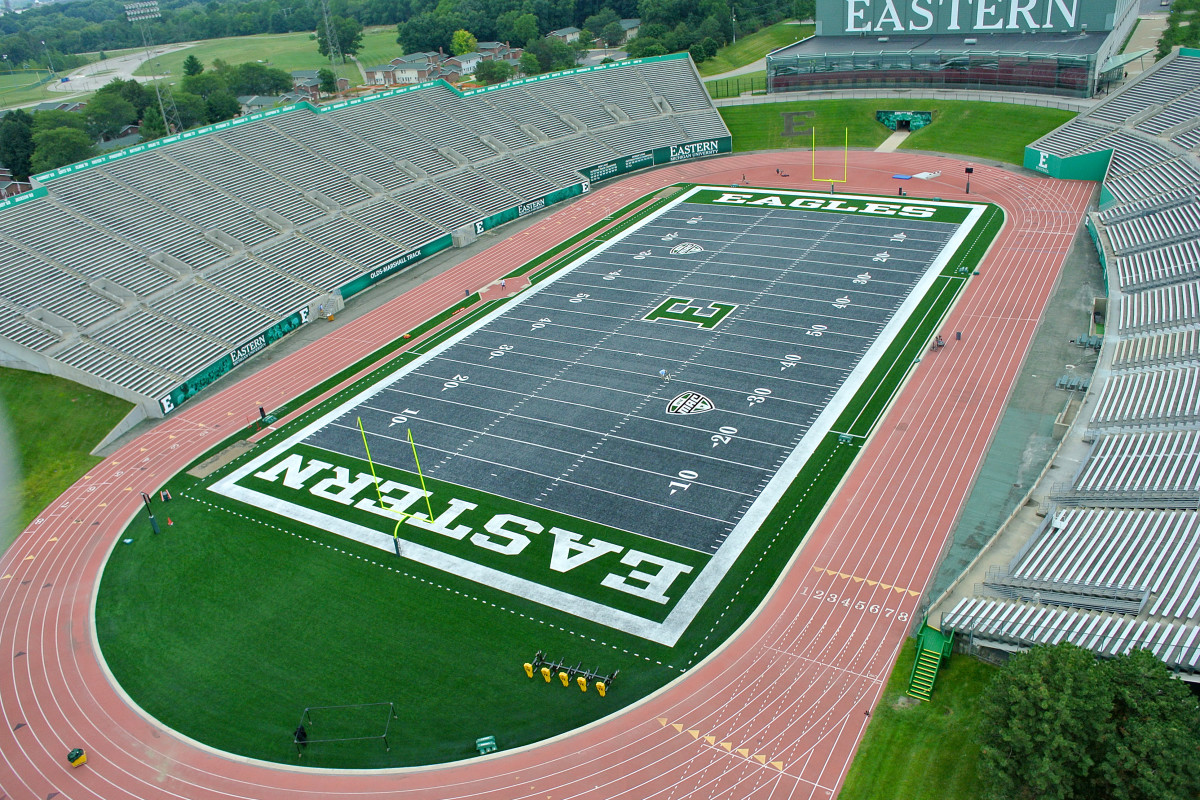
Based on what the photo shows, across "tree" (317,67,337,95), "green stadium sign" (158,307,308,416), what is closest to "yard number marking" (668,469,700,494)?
"green stadium sign" (158,307,308,416)

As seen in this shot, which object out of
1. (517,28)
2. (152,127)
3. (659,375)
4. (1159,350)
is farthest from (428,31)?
(1159,350)

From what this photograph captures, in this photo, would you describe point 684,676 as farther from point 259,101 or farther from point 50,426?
point 259,101

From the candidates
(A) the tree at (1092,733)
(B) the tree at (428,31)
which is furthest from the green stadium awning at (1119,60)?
(B) the tree at (428,31)

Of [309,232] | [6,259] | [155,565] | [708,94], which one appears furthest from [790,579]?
[708,94]

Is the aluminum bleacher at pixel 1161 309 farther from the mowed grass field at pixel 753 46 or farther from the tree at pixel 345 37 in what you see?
the tree at pixel 345 37

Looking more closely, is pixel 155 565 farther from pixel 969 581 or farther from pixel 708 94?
pixel 708 94

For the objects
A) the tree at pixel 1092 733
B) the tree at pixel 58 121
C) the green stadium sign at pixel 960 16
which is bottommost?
the tree at pixel 1092 733

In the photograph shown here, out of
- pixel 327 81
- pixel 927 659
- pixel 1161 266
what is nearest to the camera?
pixel 927 659
